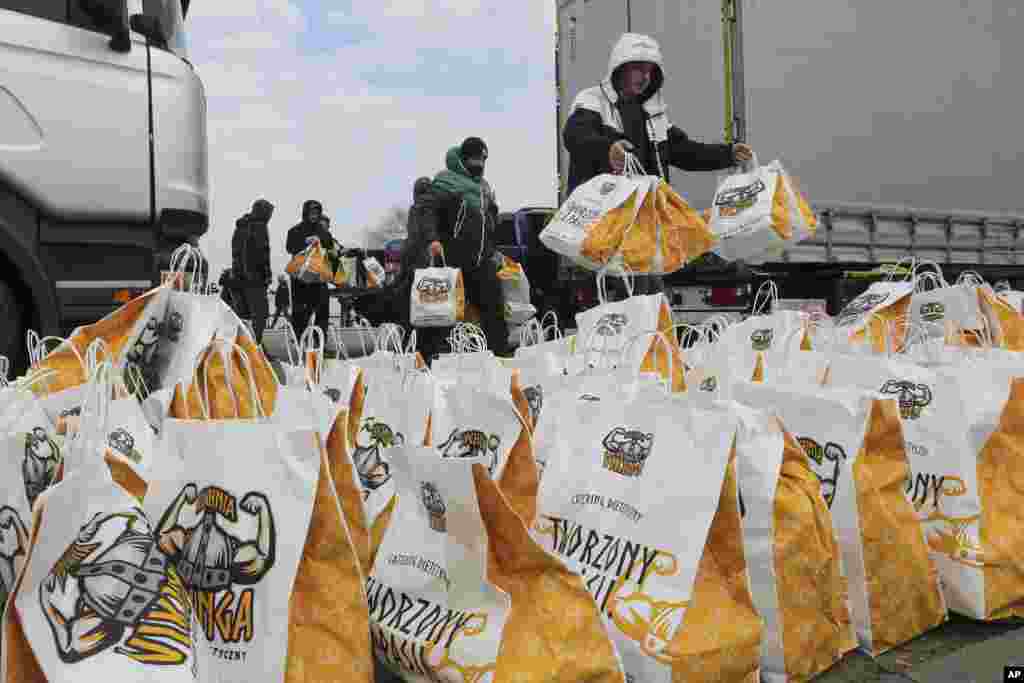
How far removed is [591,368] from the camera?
2318 millimetres

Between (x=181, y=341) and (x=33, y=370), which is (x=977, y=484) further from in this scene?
(x=33, y=370)

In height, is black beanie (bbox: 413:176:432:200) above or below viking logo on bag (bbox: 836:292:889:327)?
above

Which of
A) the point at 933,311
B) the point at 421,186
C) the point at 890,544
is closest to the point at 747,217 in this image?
the point at 933,311

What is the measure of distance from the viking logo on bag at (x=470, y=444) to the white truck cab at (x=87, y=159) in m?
1.99

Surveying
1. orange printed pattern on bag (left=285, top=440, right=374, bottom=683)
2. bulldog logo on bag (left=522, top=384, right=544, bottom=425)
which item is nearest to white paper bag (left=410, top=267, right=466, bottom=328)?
bulldog logo on bag (left=522, top=384, right=544, bottom=425)

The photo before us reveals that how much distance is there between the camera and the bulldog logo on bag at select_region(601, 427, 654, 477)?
192 cm

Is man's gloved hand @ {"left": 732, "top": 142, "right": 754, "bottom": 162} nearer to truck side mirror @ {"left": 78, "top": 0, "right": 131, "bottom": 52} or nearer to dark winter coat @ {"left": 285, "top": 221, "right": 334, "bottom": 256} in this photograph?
truck side mirror @ {"left": 78, "top": 0, "right": 131, "bottom": 52}

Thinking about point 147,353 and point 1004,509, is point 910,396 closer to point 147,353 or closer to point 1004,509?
point 1004,509

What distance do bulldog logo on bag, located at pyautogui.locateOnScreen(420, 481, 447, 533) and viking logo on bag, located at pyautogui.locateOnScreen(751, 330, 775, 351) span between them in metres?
1.86

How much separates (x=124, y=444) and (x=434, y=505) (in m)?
0.66

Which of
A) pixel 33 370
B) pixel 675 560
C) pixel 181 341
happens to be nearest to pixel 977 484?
pixel 675 560

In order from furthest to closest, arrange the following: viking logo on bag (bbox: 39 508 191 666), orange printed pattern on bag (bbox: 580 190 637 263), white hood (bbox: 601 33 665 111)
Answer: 1. white hood (bbox: 601 33 665 111)
2. orange printed pattern on bag (bbox: 580 190 637 263)
3. viking logo on bag (bbox: 39 508 191 666)

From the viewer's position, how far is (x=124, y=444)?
1.84m

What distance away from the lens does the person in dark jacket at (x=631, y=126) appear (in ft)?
14.2
